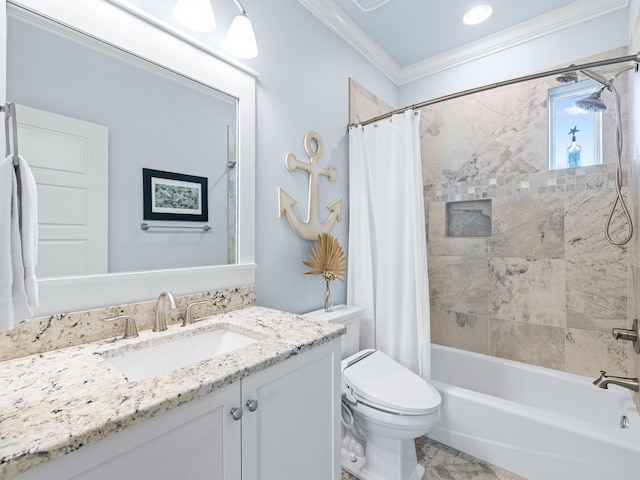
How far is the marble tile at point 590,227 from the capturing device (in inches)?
71.9

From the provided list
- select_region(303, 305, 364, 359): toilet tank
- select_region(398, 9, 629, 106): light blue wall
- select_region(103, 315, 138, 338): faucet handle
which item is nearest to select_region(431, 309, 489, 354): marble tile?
select_region(303, 305, 364, 359): toilet tank

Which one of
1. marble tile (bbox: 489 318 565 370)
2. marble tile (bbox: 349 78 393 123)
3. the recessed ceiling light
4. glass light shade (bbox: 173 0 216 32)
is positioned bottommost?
marble tile (bbox: 489 318 565 370)

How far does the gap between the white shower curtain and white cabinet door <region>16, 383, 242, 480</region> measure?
51.4 inches

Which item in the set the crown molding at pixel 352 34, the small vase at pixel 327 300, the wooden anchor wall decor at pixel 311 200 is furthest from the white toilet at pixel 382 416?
the crown molding at pixel 352 34

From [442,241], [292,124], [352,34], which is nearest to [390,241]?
[442,241]

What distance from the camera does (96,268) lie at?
1054mm

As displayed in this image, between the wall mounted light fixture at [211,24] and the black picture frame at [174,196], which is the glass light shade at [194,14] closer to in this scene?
the wall mounted light fixture at [211,24]

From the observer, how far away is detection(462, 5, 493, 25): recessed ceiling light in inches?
77.7

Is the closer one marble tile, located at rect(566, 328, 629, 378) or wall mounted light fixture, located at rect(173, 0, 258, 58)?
wall mounted light fixture, located at rect(173, 0, 258, 58)

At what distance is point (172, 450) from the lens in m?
0.68

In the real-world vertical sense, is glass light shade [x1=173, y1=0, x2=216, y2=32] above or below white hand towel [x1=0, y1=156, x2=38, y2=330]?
above

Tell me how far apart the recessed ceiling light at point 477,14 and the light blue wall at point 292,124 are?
2.64ft

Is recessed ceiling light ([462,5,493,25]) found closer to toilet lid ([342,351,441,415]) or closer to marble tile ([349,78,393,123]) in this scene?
marble tile ([349,78,393,123])

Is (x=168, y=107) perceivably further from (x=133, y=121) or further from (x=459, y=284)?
(x=459, y=284)
